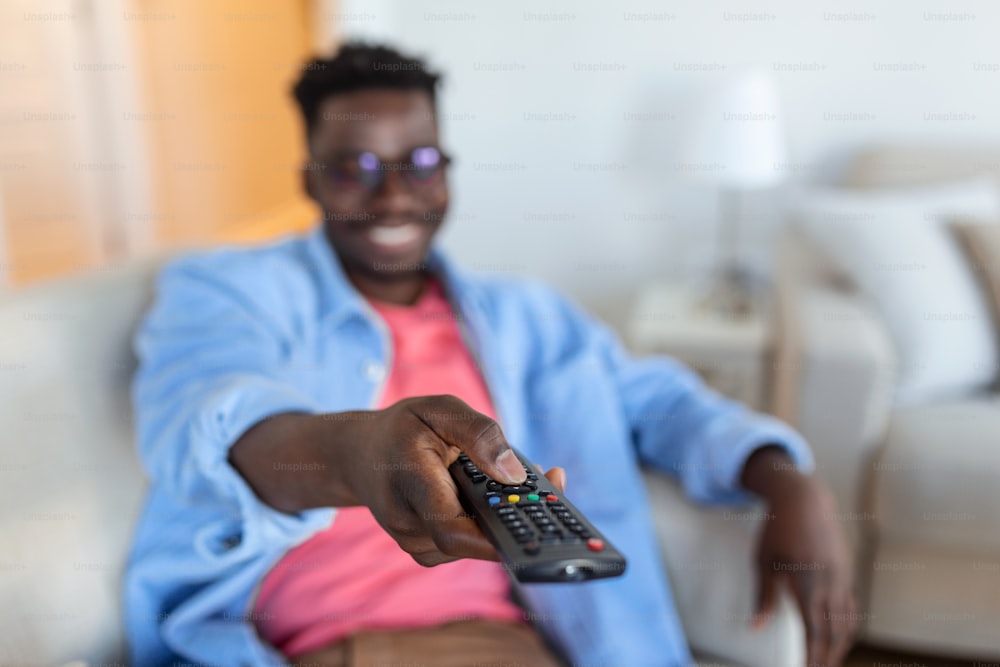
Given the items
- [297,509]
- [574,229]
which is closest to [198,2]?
[574,229]

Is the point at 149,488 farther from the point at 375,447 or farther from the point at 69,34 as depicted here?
the point at 69,34

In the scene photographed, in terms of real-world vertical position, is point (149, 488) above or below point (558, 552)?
below

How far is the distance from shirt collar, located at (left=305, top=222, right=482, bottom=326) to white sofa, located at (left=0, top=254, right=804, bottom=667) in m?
0.19

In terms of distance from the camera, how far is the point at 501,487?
0.46 m

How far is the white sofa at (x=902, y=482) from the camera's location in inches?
52.8

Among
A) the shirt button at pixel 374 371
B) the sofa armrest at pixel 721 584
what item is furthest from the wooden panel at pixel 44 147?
the sofa armrest at pixel 721 584

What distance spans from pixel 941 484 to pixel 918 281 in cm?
41

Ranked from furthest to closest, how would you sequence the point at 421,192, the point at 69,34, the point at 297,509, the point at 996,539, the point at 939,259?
1. the point at 69,34
2. the point at 939,259
3. the point at 996,539
4. the point at 421,192
5. the point at 297,509

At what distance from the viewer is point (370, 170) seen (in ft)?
3.16

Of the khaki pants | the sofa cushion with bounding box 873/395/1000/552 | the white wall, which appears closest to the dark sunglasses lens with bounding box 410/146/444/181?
the khaki pants

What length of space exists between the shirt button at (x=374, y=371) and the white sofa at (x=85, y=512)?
242mm

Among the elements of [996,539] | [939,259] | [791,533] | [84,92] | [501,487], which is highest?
[84,92]

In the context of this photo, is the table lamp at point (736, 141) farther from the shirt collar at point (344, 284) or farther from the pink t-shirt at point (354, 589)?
the pink t-shirt at point (354, 589)

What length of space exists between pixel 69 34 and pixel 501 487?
197 centimetres
